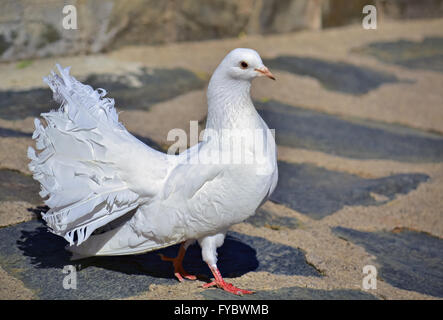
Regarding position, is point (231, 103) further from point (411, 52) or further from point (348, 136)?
point (411, 52)

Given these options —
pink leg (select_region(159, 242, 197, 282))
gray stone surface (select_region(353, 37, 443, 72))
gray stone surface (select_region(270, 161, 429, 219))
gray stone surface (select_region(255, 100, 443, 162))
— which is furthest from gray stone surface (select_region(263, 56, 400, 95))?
pink leg (select_region(159, 242, 197, 282))

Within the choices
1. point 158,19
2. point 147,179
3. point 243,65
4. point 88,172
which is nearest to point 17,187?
point 88,172

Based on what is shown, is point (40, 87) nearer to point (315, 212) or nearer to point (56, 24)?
point (56, 24)

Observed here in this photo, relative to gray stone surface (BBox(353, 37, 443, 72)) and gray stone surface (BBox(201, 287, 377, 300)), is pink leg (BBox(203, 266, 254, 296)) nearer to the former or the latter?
gray stone surface (BBox(201, 287, 377, 300))

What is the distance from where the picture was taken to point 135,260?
3.63 meters

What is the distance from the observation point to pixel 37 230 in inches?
148

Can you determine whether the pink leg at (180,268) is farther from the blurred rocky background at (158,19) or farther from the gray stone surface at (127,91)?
the blurred rocky background at (158,19)

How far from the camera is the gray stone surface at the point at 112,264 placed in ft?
10.4

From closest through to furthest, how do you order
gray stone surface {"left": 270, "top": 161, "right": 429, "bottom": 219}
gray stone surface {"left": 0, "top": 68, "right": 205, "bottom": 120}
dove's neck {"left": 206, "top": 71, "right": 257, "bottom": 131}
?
dove's neck {"left": 206, "top": 71, "right": 257, "bottom": 131}
gray stone surface {"left": 270, "top": 161, "right": 429, "bottom": 219}
gray stone surface {"left": 0, "top": 68, "right": 205, "bottom": 120}

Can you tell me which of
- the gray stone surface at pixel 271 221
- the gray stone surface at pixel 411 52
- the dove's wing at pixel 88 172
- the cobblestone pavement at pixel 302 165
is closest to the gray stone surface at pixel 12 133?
the cobblestone pavement at pixel 302 165

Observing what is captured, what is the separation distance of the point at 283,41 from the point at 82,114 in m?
6.22

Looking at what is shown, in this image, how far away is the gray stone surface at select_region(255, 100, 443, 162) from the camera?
5.93 m

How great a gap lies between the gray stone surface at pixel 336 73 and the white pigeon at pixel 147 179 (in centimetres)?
447

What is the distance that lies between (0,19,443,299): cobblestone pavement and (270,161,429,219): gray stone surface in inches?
0.7
